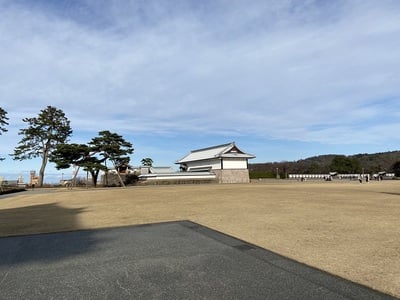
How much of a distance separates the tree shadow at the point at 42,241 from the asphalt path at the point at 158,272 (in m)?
0.02

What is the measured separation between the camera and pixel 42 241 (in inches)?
221

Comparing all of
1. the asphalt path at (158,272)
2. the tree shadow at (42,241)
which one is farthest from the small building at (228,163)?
the asphalt path at (158,272)

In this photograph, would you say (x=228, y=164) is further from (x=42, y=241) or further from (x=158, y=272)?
(x=158, y=272)

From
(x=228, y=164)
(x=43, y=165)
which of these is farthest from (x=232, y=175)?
(x=43, y=165)

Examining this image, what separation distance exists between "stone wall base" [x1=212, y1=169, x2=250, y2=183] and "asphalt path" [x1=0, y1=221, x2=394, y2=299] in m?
36.5

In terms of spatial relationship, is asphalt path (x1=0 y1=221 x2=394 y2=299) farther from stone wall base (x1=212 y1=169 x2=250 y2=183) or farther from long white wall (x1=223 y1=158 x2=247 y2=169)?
long white wall (x1=223 y1=158 x2=247 y2=169)

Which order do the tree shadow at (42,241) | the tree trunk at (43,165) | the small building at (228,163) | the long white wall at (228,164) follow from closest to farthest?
the tree shadow at (42,241) < the tree trunk at (43,165) < the small building at (228,163) < the long white wall at (228,164)

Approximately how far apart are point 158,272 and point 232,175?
39.3 metres

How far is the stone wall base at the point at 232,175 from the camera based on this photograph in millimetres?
41938

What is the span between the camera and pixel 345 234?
224 inches

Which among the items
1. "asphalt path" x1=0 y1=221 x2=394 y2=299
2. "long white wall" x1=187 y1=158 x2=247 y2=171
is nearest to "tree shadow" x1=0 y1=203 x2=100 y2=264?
"asphalt path" x1=0 y1=221 x2=394 y2=299

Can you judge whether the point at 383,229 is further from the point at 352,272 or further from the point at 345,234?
the point at 352,272

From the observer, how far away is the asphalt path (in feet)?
9.96

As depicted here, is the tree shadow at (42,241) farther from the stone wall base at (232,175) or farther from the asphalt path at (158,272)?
the stone wall base at (232,175)
